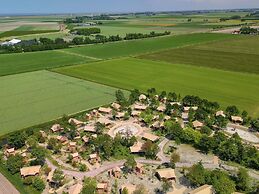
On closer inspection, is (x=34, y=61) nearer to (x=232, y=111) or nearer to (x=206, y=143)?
(x=232, y=111)

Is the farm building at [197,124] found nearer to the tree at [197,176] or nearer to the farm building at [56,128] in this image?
the tree at [197,176]

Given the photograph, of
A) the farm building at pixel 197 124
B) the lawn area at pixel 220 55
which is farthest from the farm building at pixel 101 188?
the lawn area at pixel 220 55

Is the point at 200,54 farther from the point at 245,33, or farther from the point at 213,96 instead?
the point at 245,33

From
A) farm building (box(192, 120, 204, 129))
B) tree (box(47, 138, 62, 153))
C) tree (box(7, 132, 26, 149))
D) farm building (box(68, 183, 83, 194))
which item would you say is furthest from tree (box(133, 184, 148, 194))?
tree (box(7, 132, 26, 149))

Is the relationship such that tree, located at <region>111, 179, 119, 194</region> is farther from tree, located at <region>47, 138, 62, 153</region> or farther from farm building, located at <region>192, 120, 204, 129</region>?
farm building, located at <region>192, 120, 204, 129</region>

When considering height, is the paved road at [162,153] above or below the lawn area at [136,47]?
above

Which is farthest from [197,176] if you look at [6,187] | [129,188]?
[6,187]
